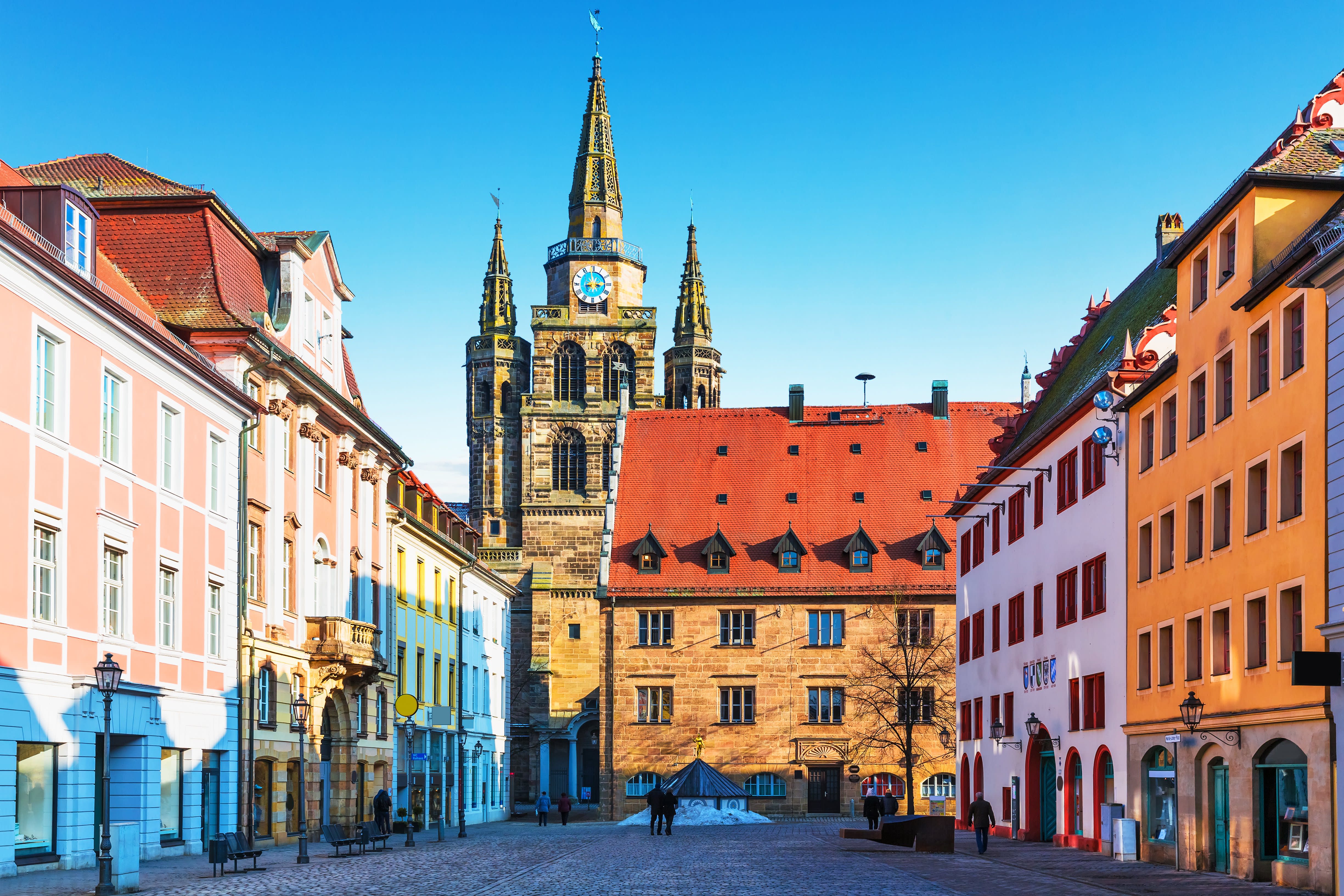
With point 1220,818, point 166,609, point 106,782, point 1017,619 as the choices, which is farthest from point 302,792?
point 1017,619

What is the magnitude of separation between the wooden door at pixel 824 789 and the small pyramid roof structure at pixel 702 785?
1117cm

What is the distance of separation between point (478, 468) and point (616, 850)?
2828 inches

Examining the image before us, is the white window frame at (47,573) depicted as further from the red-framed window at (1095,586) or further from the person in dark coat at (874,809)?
the person in dark coat at (874,809)

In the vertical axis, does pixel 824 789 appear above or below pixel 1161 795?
below

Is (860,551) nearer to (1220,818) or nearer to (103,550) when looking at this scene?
(1220,818)

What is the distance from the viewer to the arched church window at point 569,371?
104 metres

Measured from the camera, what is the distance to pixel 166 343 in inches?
1254

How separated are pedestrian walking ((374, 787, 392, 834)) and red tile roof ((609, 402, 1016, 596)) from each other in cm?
3033

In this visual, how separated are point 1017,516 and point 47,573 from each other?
29.1 metres

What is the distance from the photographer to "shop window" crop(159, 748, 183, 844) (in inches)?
1273

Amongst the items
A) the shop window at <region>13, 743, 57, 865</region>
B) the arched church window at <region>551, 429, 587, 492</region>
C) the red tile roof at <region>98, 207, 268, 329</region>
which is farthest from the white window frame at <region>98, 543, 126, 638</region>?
the arched church window at <region>551, 429, 587, 492</region>

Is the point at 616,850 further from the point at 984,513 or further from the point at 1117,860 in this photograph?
the point at 984,513

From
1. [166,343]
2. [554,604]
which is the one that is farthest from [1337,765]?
[554,604]

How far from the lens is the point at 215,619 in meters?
35.5
